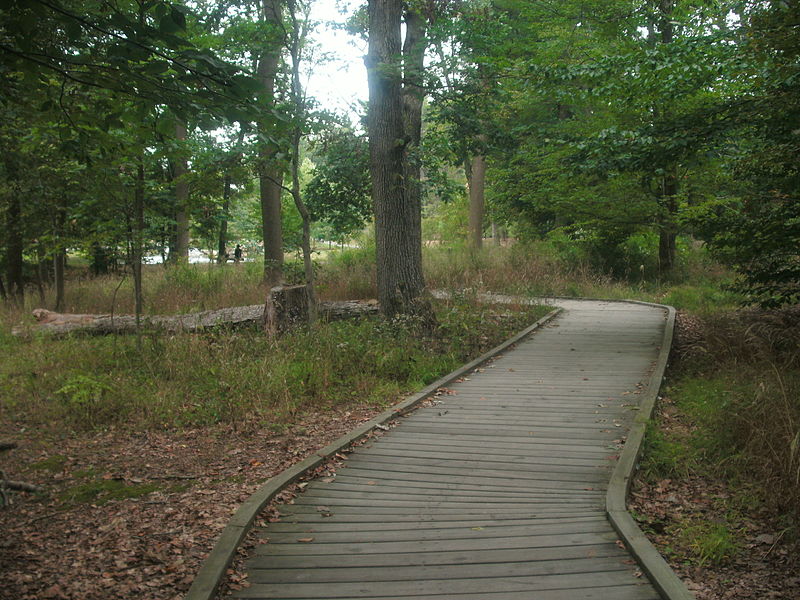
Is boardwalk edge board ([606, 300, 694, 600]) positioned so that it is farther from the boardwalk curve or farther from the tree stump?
the tree stump

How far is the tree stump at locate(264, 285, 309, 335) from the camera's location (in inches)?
400

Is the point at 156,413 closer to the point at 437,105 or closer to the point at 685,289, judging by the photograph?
the point at 437,105

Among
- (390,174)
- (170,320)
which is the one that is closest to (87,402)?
(170,320)

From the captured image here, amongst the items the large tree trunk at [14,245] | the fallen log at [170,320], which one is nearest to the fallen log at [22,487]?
the fallen log at [170,320]

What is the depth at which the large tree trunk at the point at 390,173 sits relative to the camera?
1050 cm

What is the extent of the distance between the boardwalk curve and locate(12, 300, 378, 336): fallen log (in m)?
4.05

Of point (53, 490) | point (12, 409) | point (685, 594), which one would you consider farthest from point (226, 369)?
point (685, 594)

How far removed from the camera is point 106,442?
6.23 m

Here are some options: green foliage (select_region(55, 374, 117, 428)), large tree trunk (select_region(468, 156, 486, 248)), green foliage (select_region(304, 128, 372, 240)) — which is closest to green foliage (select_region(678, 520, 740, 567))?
green foliage (select_region(55, 374, 117, 428))

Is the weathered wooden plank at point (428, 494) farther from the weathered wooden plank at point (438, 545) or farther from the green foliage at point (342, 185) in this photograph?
the green foliage at point (342, 185)

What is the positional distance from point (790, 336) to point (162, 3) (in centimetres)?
843

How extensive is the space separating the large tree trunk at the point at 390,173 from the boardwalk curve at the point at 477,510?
3162 millimetres

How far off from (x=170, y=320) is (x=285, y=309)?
1.81 m

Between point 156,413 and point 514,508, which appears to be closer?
point 514,508
